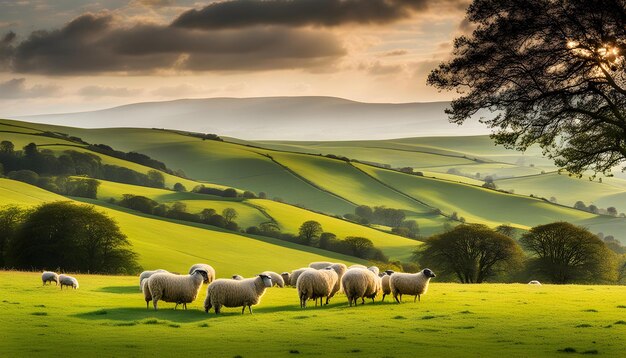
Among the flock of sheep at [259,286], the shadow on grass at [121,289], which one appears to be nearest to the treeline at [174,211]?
the shadow on grass at [121,289]

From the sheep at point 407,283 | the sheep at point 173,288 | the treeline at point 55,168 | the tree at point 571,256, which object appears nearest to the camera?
the sheep at point 173,288

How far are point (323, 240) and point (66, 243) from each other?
4447 centimetres

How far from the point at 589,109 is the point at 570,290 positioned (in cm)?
1630

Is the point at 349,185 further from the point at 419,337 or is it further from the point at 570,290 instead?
the point at 419,337

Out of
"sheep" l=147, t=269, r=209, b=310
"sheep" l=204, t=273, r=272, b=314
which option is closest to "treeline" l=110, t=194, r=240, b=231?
"sheep" l=147, t=269, r=209, b=310

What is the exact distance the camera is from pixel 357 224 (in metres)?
122

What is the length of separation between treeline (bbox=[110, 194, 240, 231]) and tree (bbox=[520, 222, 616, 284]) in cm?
4799

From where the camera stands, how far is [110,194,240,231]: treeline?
343 ft

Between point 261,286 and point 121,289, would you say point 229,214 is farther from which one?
point 261,286

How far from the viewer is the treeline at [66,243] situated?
62.8m

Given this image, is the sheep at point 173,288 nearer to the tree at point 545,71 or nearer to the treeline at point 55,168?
the tree at point 545,71

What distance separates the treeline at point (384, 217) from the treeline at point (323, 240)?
93.0ft

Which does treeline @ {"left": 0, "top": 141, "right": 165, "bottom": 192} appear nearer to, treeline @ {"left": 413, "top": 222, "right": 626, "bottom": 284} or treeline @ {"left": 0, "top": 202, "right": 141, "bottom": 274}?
treeline @ {"left": 0, "top": 202, "right": 141, "bottom": 274}

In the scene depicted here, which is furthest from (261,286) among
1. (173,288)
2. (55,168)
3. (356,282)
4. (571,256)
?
(55,168)
